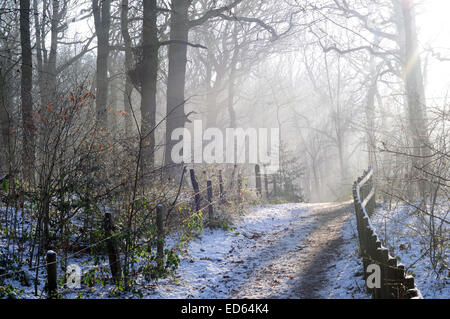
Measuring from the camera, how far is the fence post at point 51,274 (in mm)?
5750

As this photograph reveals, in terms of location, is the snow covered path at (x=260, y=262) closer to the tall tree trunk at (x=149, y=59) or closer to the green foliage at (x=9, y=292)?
the green foliage at (x=9, y=292)

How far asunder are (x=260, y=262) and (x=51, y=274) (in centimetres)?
448

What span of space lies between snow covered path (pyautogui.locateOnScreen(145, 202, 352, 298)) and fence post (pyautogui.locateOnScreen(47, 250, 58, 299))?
4.78 ft

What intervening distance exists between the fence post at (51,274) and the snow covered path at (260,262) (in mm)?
1456

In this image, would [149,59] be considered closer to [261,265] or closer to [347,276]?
[261,265]

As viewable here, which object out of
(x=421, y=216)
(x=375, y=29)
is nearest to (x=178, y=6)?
(x=375, y=29)

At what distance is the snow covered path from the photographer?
23.7 ft

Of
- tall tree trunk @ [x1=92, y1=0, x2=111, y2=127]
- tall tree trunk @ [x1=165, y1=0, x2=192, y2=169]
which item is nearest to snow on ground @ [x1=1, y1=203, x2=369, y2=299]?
tall tree trunk @ [x1=165, y1=0, x2=192, y2=169]

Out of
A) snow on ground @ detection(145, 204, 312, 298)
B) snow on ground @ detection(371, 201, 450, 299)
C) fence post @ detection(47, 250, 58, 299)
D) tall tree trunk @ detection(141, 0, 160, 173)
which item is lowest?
snow on ground @ detection(145, 204, 312, 298)

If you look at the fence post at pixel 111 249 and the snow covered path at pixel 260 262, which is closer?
the fence post at pixel 111 249

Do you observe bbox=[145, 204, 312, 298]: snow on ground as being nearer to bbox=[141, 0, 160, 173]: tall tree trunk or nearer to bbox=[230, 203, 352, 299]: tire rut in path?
bbox=[230, 203, 352, 299]: tire rut in path

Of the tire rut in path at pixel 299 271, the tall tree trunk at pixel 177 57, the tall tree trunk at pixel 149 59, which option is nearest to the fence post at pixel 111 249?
the tire rut in path at pixel 299 271

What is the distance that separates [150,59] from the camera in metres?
13.9
